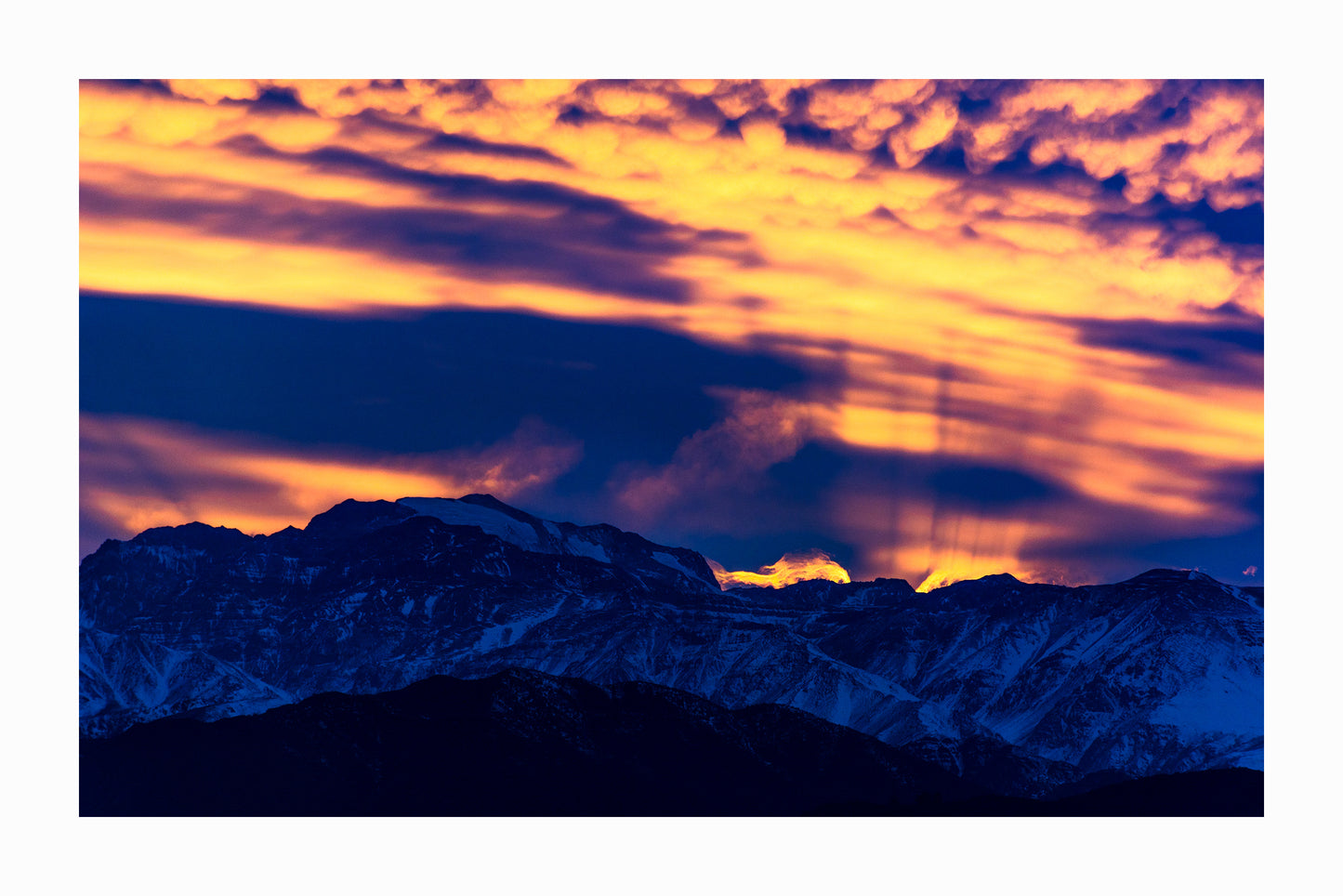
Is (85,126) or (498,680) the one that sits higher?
(85,126)

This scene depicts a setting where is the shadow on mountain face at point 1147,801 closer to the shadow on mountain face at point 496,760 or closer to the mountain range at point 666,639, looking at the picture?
the mountain range at point 666,639

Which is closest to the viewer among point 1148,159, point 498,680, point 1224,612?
point 1148,159

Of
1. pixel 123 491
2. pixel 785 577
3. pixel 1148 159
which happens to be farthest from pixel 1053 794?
pixel 123 491

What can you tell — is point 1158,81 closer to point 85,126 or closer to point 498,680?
point 85,126

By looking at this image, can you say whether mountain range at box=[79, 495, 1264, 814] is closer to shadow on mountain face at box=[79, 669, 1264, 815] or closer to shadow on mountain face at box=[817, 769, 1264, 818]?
shadow on mountain face at box=[79, 669, 1264, 815]

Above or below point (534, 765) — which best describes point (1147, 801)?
above

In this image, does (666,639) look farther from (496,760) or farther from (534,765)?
(496,760)

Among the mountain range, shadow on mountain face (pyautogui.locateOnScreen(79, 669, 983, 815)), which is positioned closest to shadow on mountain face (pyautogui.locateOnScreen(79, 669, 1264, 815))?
shadow on mountain face (pyautogui.locateOnScreen(79, 669, 983, 815))

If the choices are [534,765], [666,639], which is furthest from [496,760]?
[666,639]

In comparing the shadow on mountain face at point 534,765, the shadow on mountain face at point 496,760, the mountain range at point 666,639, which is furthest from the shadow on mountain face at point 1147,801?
the shadow on mountain face at point 496,760
